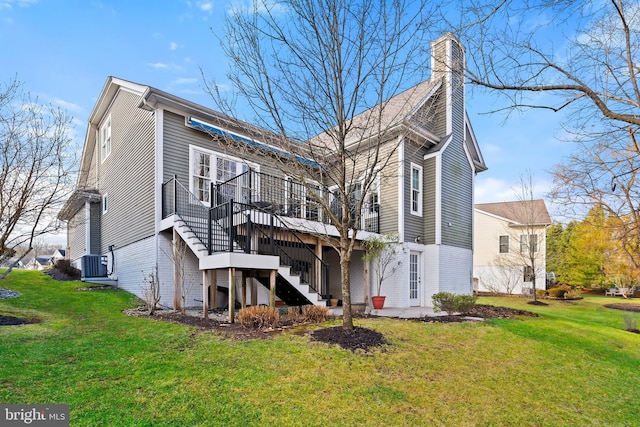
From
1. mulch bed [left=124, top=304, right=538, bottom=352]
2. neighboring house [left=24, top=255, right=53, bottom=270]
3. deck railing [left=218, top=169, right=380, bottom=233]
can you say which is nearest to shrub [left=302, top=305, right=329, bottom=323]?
mulch bed [left=124, top=304, right=538, bottom=352]

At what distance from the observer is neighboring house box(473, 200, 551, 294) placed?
24.6 meters

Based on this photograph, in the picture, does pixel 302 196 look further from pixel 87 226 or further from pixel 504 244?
pixel 504 244

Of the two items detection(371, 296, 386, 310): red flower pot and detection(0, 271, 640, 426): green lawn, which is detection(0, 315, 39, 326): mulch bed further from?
detection(371, 296, 386, 310): red flower pot

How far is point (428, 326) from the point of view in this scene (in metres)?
7.94

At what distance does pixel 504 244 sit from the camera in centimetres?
2622

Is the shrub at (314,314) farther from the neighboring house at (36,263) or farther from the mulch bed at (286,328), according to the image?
the neighboring house at (36,263)

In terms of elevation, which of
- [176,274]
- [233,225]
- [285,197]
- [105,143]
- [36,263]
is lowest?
[36,263]

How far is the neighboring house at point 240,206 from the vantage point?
8492 mm

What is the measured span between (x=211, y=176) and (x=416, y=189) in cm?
749

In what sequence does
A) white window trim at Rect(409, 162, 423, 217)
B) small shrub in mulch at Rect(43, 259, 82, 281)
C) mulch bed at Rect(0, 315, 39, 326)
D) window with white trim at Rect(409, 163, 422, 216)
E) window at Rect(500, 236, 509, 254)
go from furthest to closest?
1. window at Rect(500, 236, 509, 254)
2. small shrub in mulch at Rect(43, 259, 82, 281)
3. window with white trim at Rect(409, 163, 422, 216)
4. white window trim at Rect(409, 162, 423, 217)
5. mulch bed at Rect(0, 315, 39, 326)

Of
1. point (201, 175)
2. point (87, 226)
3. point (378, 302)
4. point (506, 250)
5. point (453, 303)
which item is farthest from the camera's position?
point (506, 250)

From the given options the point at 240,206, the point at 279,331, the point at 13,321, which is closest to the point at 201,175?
the point at 240,206

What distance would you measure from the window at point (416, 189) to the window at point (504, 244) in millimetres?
15540

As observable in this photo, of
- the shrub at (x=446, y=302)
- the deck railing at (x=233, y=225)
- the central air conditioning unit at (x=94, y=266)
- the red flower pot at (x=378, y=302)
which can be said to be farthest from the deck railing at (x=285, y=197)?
the central air conditioning unit at (x=94, y=266)
